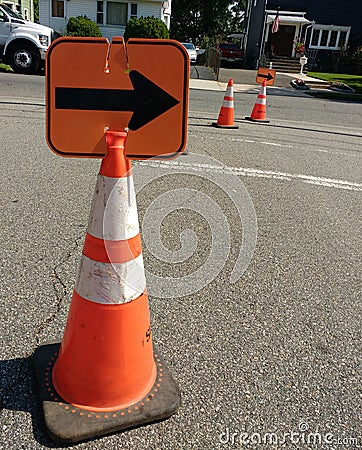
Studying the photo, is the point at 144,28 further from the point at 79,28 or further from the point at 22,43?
the point at 22,43

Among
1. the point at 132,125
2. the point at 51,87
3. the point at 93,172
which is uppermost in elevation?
the point at 51,87

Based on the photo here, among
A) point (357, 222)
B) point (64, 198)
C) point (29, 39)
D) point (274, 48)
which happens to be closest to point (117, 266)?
point (64, 198)

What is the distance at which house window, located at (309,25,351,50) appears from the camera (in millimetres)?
33562

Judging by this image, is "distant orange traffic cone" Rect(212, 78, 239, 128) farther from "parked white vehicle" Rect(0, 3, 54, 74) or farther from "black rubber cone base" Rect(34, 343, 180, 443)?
"parked white vehicle" Rect(0, 3, 54, 74)

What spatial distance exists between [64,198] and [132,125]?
2.93 m

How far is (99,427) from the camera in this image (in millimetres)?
1995

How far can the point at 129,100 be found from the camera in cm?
207

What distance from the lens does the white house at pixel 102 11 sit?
32.5 metres

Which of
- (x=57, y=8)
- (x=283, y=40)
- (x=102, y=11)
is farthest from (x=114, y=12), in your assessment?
(x=283, y=40)

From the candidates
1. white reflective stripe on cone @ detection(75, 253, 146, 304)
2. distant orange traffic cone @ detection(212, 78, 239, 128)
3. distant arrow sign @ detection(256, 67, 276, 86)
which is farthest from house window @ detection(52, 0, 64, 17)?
white reflective stripe on cone @ detection(75, 253, 146, 304)

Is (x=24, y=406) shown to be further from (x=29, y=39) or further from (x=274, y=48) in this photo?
(x=274, y=48)

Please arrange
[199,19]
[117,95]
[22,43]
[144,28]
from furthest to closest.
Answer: [199,19], [144,28], [22,43], [117,95]

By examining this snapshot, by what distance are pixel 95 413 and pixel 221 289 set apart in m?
1.43

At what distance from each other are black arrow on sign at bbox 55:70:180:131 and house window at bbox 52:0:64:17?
114 ft
